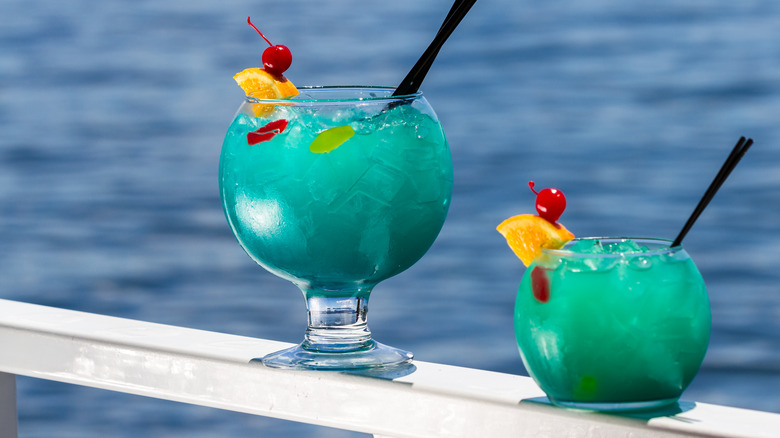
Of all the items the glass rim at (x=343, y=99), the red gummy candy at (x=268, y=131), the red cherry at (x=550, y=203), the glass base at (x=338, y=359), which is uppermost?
the glass rim at (x=343, y=99)

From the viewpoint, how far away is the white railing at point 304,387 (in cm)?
58

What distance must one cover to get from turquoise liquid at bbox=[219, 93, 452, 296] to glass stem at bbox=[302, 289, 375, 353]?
2cm

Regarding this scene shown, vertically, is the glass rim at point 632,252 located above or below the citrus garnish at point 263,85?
below

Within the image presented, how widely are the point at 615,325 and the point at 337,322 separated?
0.71ft

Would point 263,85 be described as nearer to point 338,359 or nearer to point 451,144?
point 338,359

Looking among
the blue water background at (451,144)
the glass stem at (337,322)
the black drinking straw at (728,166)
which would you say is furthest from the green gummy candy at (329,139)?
the blue water background at (451,144)

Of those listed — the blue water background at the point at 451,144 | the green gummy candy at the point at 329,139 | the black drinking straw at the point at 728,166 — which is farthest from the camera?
the blue water background at the point at 451,144

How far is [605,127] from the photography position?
144 inches

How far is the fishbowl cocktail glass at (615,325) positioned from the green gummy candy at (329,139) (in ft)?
0.46

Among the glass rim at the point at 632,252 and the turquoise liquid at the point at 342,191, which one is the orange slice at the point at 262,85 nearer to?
the turquoise liquid at the point at 342,191

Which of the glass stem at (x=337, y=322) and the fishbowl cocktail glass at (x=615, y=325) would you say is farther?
the glass stem at (x=337, y=322)

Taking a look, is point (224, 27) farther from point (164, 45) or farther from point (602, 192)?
point (602, 192)

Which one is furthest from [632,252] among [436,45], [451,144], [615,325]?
[451,144]

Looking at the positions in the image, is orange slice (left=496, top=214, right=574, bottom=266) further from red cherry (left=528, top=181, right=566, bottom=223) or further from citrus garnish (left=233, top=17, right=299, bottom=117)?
citrus garnish (left=233, top=17, right=299, bottom=117)
